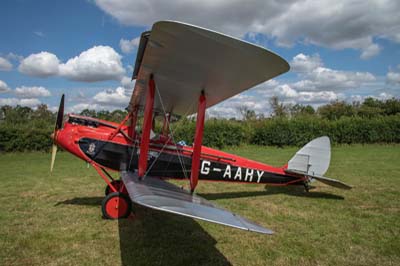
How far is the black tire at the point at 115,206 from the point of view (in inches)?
198

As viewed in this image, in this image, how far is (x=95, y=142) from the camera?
5.52 m

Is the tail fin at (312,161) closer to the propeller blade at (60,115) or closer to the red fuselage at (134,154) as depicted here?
the red fuselage at (134,154)

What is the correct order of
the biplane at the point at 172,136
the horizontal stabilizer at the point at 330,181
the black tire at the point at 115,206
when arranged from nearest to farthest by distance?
the biplane at the point at 172,136
the black tire at the point at 115,206
the horizontal stabilizer at the point at 330,181

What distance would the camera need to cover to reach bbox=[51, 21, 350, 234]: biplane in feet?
9.48

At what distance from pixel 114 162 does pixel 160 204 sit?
360cm

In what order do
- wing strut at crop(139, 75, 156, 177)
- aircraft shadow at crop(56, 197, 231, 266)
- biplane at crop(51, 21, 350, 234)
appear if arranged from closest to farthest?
biplane at crop(51, 21, 350, 234), aircraft shadow at crop(56, 197, 231, 266), wing strut at crop(139, 75, 156, 177)

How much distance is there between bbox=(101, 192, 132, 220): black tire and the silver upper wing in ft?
6.51

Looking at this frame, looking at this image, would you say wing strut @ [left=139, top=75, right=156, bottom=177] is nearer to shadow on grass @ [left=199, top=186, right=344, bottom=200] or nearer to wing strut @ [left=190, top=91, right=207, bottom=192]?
wing strut @ [left=190, top=91, right=207, bottom=192]

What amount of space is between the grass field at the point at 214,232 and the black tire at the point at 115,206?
0.15 metres

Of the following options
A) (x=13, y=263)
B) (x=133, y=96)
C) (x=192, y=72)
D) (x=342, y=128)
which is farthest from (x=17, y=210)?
(x=342, y=128)

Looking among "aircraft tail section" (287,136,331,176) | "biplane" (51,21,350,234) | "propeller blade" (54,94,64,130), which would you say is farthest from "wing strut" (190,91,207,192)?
"aircraft tail section" (287,136,331,176)

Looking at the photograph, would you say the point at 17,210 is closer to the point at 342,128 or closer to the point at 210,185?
the point at 210,185

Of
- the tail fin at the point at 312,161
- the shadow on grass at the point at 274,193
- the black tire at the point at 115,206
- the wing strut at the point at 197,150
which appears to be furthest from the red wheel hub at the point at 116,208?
the tail fin at the point at 312,161

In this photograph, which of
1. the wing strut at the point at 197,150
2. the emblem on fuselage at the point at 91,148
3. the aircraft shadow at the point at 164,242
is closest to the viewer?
the aircraft shadow at the point at 164,242
